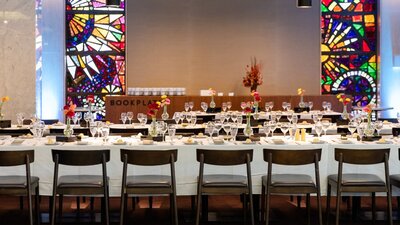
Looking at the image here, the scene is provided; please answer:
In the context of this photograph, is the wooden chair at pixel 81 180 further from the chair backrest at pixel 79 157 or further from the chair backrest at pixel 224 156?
the chair backrest at pixel 224 156

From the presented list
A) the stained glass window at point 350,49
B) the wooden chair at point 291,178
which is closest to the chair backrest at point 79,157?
the wooden chair at point 291,178

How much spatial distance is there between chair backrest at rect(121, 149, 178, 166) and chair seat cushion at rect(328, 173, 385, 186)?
1611mm

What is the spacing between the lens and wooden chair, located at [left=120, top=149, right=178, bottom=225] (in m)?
5.14

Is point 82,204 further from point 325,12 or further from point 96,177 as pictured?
point 325,12

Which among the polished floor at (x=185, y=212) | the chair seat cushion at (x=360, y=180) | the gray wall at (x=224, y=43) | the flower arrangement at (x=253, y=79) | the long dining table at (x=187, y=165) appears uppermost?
the gray wall at (x=224, y=43)

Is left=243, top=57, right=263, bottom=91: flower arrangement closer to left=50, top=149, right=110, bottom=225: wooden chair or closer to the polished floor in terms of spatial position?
the polished floor

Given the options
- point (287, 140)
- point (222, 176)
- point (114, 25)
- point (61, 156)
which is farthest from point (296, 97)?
point (61, 156)

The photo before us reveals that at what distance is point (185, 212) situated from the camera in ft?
20.5

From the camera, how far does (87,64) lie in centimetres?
1442

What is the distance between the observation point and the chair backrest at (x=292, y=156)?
515 centimetres

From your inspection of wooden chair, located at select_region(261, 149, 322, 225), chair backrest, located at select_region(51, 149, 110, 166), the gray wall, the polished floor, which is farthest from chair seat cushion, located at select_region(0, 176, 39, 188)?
the gray wall

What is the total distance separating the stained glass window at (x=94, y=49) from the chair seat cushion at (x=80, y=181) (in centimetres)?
899

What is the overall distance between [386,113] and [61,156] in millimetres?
10705

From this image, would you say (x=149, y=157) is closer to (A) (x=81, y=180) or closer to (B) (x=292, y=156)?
(A) (x=81, y=180)
